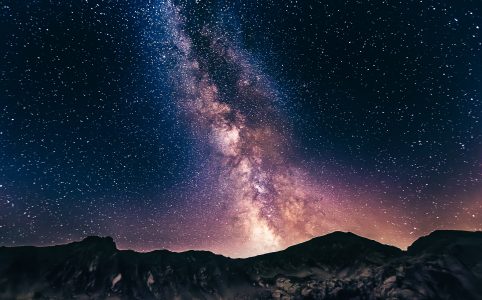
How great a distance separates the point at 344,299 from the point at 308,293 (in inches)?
61.9

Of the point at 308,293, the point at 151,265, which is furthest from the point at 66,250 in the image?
the point at 308,293

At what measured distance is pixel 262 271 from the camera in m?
14.9

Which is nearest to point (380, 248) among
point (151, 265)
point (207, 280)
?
point (207, 280)

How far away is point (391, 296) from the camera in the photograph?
42.5 feet

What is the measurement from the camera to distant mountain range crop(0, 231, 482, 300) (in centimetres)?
1266

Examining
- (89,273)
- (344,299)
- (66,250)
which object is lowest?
(344,299)

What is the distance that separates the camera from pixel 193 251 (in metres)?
15.6

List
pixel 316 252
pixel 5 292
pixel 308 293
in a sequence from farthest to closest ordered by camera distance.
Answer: pixel 316 252
pixel 308 293
pixel 5 292

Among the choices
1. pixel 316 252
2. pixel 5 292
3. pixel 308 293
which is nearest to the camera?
pixel 5 292

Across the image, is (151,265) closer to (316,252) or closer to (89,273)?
(89,273)

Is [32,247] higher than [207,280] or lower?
higher

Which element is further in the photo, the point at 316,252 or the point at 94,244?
the point at 316,252

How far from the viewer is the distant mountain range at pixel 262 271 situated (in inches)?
498

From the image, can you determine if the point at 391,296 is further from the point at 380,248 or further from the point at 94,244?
the point at 94,244
